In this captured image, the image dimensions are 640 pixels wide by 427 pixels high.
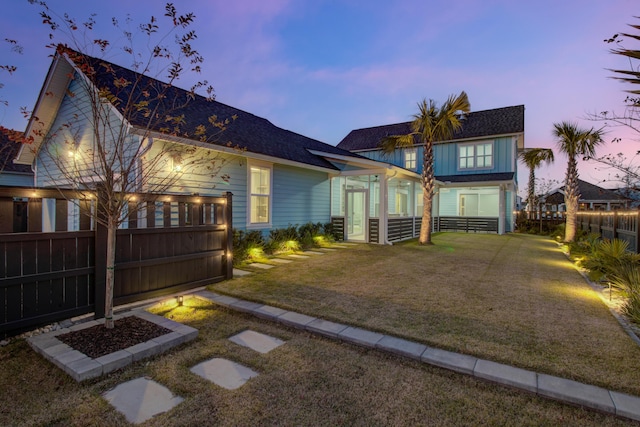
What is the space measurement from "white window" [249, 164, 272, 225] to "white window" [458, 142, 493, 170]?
1348cm

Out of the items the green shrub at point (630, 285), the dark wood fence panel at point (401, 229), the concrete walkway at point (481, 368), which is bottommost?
the concrete walkway at point (481, 368)

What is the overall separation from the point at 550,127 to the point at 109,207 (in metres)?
15.9

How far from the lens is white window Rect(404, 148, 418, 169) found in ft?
63.3

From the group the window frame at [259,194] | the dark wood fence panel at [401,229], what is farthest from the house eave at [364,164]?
the window frame at [259,194]

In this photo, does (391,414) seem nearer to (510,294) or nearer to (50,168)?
(510,294)

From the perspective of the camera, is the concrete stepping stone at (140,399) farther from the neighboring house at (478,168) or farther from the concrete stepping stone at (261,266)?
the neighboring house at (478,168)

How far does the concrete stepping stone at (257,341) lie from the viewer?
3180mm

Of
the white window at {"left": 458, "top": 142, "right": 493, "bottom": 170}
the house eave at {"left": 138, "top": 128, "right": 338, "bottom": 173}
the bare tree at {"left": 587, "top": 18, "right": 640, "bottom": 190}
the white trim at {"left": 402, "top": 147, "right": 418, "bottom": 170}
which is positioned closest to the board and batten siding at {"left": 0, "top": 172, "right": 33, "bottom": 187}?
the house eave at {"left": 138, "top": 128, "right": 338, "bottom": 173}

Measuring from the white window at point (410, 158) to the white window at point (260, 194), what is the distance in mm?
12506

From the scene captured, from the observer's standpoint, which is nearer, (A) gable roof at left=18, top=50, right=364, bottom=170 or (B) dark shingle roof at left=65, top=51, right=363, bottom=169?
(A) gable roof at left=18, top=50, right=364, bottom=170

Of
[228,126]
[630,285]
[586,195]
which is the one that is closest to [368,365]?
[630,285]

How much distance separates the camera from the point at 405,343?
318cm

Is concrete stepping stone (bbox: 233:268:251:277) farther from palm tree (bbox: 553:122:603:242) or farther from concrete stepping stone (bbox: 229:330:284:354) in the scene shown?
palm tree (bbox: 553:122:603:242)

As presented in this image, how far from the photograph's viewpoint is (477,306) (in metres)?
4.47
